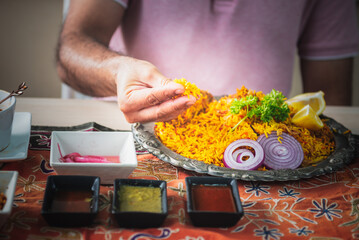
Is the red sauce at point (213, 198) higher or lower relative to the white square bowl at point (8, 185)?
higher

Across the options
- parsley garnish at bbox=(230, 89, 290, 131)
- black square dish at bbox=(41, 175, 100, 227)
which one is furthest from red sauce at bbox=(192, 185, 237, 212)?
parsley garnish at bbox=(230, 89, 290, 131)

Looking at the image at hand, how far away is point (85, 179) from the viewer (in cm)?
133

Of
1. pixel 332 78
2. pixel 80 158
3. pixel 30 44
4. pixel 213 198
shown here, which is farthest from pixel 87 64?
pixel 30 44

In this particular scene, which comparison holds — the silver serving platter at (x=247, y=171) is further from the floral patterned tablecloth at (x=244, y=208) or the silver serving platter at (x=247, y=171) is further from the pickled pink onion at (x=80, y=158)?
the pickled pink onion at (x=80, y=158)

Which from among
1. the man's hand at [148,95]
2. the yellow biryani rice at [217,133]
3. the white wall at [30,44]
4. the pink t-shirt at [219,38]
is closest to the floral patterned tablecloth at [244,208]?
the yellow biryani rice at [217,133]

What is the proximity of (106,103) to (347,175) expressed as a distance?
1.61 metres

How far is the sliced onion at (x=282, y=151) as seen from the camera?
168 centimetres

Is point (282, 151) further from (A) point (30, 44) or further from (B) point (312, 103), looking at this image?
(A) point (30, 44)

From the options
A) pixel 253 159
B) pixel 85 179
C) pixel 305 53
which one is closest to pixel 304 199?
pixel 253 159

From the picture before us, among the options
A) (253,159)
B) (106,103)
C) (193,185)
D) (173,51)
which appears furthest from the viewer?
(173,51)

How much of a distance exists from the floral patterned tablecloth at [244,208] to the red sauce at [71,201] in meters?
0.07

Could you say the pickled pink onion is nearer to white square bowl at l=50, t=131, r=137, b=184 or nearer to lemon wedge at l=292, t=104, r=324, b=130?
white square bowl at l=50, t=131, r=137, b=184

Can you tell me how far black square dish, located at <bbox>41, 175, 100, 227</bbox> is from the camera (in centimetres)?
120

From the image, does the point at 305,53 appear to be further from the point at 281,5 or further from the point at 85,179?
the point at 85,179
